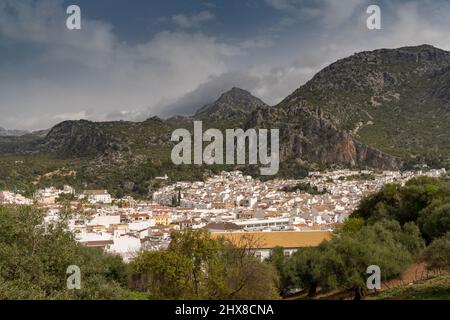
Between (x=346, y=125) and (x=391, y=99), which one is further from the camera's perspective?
(x=391, y=99)

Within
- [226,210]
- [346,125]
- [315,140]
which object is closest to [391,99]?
[346,125]

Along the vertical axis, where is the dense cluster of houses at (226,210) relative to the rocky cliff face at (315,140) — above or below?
below

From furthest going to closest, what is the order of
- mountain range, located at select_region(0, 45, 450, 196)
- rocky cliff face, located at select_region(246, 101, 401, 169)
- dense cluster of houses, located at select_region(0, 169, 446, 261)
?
rocky cliff face, located at select_region(246, 101, 401, 169), mountain range, located at select_region(0, 45, 450, 196), dense cluster of houses, located at select_region(0, 169, 446, 261)

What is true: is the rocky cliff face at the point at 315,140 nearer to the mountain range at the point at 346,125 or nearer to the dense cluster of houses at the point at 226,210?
the mountain range at the point at 346,125

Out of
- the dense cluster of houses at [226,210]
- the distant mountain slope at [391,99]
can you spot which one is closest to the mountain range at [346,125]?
the distant mountain slope at [391,99]

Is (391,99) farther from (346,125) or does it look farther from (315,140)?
(315,140)

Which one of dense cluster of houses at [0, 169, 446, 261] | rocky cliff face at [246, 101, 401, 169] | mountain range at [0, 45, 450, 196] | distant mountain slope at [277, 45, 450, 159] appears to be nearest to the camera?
dense cluster of houses at [0, 169, 446, 261]

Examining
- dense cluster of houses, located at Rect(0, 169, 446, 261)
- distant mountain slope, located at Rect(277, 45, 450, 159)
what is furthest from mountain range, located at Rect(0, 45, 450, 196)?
dense cluster of houses, located at Rect(0, 169, 446, 261)

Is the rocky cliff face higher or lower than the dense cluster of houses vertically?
higher

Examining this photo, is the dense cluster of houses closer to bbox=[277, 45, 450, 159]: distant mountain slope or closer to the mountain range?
the mountain range
